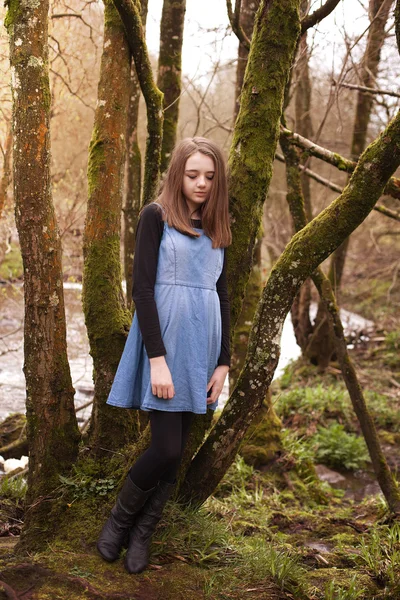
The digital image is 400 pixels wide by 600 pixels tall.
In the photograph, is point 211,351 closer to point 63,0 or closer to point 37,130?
point 37,130

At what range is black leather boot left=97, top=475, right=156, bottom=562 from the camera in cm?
271

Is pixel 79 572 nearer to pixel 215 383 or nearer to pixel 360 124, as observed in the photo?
pixel 215 383

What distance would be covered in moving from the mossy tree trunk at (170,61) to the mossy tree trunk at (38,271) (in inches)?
81.4

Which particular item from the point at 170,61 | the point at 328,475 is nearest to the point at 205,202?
the point at 170,61

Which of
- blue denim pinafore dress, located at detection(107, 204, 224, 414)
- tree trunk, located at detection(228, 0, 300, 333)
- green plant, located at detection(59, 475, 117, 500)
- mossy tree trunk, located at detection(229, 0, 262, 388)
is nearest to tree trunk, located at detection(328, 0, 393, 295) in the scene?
mossy tree trunk, located at detection(229, 0, 262, 388)

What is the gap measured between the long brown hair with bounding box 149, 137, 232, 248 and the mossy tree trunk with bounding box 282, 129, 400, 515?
1.94 meters

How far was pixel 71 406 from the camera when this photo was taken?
121 inches

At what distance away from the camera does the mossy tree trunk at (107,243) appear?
323cm

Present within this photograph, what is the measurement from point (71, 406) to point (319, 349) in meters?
7.44

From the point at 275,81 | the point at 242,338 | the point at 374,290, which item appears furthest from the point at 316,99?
the point at 275,81

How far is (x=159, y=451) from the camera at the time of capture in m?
2.66

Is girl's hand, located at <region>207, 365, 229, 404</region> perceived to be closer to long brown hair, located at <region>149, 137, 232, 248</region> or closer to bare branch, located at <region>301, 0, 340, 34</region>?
long brown hair, located at <region>149, 137, 232, 248</region>

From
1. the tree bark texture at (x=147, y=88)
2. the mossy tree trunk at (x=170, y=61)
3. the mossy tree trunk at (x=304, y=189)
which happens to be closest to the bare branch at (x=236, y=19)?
the mossy tree trunk at (x=170, y=61)

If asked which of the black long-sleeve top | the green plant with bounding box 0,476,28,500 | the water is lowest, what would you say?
the water
